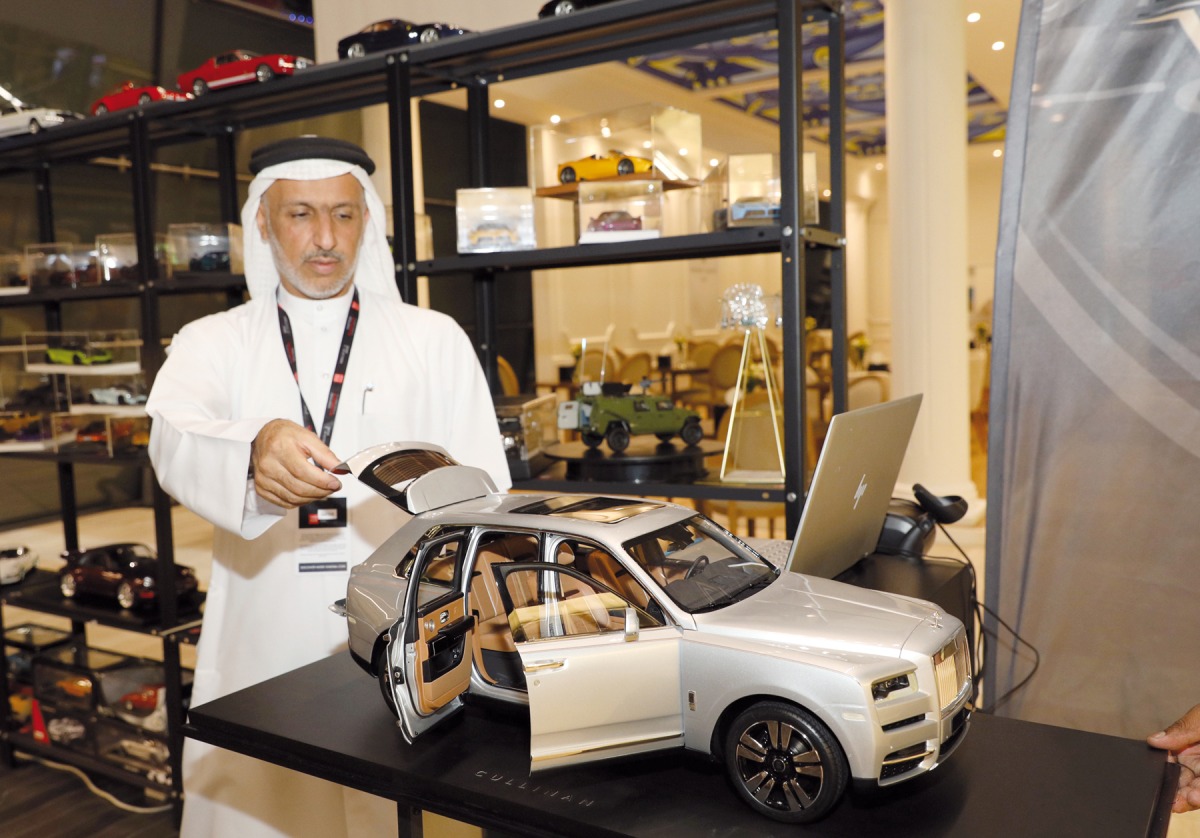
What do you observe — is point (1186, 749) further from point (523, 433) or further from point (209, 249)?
point (209, 249)

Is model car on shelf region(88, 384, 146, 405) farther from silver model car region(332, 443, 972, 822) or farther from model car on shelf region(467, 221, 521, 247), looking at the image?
silver model car region(332, 443, 972, 822)

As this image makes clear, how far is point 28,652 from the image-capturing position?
11.5 feet

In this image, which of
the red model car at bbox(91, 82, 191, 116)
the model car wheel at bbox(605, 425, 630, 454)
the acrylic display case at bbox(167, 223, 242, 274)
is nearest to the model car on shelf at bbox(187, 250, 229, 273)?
the acrylic display case at bbox(167, 223, 242, 274)

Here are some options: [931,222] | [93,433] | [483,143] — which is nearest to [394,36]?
[483,143]

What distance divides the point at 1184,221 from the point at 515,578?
1571 mm

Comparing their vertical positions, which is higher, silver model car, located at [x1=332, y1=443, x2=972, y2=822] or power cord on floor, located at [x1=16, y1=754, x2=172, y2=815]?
silver model car, located at [x1=332, y1=443, x2=972, y2=822]

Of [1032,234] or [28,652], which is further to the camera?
[28,652]

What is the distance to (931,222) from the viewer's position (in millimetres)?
5613

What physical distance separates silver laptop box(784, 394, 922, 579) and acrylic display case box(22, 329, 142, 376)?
2436mm

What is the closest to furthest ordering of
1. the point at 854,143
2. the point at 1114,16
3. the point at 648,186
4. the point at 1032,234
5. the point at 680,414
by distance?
the point at 1114,16
the point at 1032,234
the point at 648,186
the point at 680,414
the point at 854,143

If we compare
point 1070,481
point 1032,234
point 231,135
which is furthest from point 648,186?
point 231,135

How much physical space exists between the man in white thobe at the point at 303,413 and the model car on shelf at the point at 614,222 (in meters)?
0.47

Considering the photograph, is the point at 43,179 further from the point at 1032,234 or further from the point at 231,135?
the point at 1032,234

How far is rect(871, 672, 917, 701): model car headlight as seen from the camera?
3.04 feet
